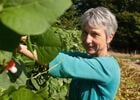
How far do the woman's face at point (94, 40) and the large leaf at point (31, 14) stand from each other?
6.50ft

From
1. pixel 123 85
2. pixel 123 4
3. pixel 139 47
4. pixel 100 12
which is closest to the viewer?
pixel 100 12

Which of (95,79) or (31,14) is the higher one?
(31,14)

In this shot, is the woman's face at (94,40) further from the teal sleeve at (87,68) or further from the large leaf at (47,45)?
the large leaf at (47,45)

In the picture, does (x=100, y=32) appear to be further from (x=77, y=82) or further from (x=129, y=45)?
(x=129, y=45)

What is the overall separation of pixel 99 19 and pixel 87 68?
31 centimetres

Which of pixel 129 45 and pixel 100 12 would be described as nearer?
pixel 100 12

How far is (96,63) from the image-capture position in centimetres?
277

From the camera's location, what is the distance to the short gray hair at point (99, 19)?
2798 mm

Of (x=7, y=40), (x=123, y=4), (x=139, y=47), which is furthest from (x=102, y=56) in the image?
(x=123, y=4)

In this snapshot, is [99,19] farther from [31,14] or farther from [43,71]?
[31,14]

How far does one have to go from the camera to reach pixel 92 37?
108 inches

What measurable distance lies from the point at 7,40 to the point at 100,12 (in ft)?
7.33

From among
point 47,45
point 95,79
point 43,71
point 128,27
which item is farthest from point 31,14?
point 128,27

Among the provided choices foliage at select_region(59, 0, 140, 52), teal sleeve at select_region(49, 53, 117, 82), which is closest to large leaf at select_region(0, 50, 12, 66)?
teal sleeve at select_region(49, 53, 117, 82)
